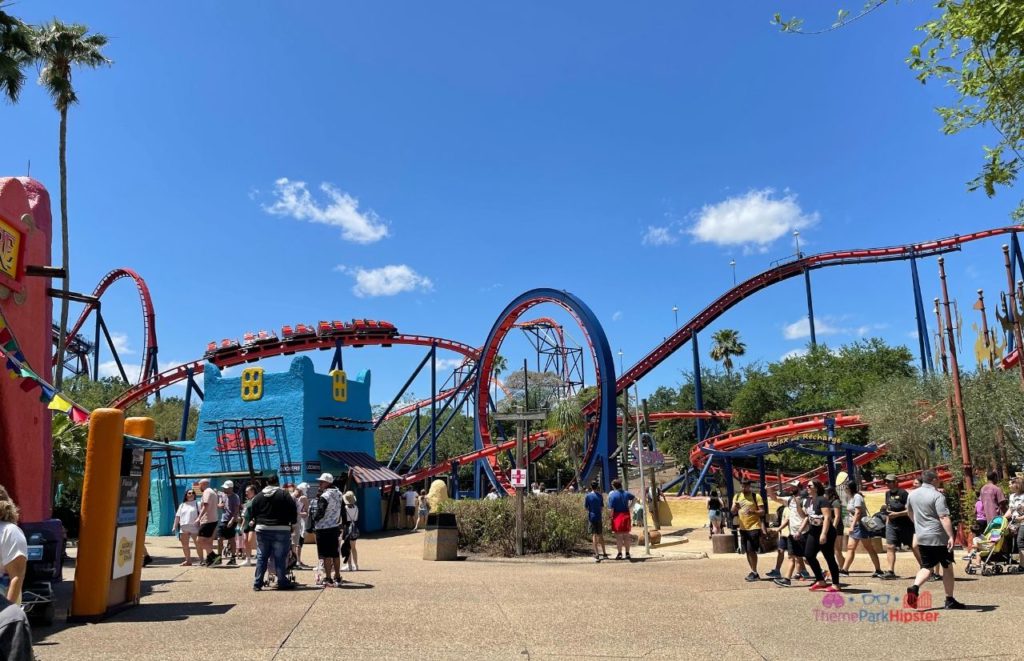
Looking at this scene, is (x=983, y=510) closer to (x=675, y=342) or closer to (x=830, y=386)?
(x=675, y=342)

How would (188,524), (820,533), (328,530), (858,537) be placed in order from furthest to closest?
(188,524), (858,537), (328,530), (820,533)

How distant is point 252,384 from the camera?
2516cm

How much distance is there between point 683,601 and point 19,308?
9.20m

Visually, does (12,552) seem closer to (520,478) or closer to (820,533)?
(820,533)

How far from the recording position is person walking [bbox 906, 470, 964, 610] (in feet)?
23.9

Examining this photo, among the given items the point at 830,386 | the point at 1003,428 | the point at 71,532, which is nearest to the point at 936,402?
the point at 1003,428

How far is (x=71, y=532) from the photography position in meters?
17.0

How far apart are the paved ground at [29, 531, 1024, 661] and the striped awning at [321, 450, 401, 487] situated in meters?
13.5

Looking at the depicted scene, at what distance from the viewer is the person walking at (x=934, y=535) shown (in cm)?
730

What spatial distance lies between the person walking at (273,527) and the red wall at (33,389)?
3222 millimetres

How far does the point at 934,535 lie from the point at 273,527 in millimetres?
7133

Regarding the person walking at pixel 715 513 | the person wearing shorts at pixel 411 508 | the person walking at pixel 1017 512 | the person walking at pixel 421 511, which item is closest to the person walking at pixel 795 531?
the person walking at pixel 1017 512

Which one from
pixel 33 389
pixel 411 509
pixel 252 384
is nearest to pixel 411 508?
pixel 411 509

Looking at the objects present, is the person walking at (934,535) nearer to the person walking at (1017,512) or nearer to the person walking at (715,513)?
the person walking at (1017,512)
